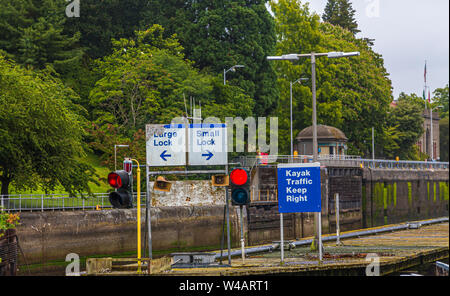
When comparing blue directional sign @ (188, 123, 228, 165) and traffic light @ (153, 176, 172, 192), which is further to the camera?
blue directional sign @ (188, 123, 228, 165)

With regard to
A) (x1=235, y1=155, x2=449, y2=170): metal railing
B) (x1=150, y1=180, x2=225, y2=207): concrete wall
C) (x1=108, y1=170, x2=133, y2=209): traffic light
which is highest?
(x1=235, y1=155, x2=449, y2=170): metal railing

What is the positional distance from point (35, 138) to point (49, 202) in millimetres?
4747

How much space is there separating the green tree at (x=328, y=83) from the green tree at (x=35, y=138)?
117ft

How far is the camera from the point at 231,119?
203ft

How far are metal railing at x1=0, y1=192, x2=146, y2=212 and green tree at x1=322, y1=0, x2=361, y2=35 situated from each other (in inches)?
2604

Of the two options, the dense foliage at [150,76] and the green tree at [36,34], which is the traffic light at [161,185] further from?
the green tree at [36,34]

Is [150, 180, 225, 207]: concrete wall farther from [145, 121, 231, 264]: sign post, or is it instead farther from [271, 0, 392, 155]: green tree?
[271, 0, 392, 155]: green tree

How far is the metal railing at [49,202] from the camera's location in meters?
39.0

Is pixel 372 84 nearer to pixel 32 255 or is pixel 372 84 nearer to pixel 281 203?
pixel 32 255

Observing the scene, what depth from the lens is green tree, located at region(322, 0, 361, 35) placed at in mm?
103625

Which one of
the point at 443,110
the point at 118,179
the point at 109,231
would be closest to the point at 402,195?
the point at 109,231

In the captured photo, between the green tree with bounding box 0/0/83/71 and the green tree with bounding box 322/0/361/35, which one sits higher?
the green tree with bounding box 322/0/361/35

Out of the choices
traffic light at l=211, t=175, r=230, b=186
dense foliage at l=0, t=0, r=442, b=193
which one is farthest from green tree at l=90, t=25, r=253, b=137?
traffic light at l=211, t=175, r=230, b=186
